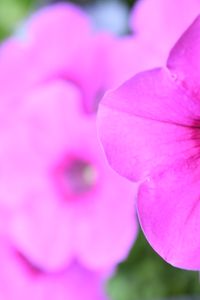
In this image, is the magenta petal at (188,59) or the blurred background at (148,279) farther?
the blurred background at (148,279)

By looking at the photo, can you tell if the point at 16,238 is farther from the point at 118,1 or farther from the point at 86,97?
the point at 118,1

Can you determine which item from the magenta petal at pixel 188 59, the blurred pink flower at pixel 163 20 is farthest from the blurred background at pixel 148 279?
the magenta petal at pixel 188 59

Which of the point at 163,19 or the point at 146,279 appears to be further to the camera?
the point at 146,279

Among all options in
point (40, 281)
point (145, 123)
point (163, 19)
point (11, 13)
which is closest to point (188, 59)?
point (145, 123)

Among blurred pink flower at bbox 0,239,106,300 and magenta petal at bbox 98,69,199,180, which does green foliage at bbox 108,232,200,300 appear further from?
magenta petal at bbox 98,69,199,180

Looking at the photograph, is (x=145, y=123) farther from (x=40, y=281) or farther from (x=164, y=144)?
(x=40, y=281)

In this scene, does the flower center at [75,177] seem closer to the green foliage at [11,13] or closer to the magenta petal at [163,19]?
the magenta petal at [163,19]
